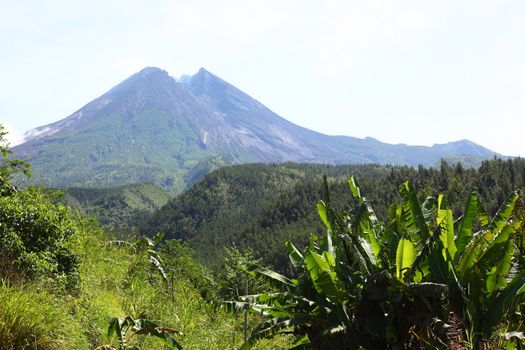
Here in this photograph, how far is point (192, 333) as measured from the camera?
6.47 meters

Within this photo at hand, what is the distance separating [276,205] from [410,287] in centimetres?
13608

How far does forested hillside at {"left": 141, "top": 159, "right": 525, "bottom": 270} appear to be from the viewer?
95.3 metres

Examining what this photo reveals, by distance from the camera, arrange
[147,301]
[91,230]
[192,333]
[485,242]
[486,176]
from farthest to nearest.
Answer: [486,176] → [91,230] → [147,301] → [192,333] → [485,242]

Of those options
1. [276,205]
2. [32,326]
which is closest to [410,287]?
[32,326]

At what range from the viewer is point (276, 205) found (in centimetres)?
14000

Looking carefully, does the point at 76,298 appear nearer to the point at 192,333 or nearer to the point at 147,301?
the point at 147,301

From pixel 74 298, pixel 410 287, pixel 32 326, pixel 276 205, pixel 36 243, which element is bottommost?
pixel 276 205

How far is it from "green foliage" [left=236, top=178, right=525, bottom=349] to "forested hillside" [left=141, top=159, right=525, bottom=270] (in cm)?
4842

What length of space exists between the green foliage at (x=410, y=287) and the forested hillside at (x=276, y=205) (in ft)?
159

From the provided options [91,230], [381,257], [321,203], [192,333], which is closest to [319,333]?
[381,257]

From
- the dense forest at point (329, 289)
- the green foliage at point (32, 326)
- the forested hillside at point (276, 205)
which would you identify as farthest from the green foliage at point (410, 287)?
the forested hillside at point (276, 205)

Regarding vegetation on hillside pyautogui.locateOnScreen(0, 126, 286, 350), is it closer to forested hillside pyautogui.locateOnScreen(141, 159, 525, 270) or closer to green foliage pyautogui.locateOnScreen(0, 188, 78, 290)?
green foliage pyautogui.locateOnScreen(0, 188, 78, 290)

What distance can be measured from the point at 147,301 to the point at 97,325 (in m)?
1.93

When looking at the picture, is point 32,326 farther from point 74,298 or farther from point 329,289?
point 329,289
